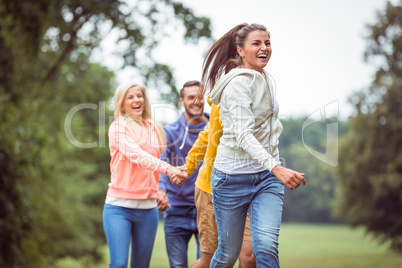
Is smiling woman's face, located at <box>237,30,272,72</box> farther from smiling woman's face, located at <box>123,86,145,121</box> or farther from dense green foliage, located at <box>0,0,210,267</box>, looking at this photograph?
dense green foliage, located at <box>0,0,210,267</box>

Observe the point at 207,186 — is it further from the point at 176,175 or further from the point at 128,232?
the point at 128,232

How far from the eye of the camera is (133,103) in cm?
484

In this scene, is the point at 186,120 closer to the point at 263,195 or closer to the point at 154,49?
the point at 263,195

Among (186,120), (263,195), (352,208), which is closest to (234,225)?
(263,195)

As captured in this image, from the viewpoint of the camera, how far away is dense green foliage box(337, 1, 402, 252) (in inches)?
1055

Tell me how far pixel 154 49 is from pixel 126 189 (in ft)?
23.6

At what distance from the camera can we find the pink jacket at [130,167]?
4.53 m

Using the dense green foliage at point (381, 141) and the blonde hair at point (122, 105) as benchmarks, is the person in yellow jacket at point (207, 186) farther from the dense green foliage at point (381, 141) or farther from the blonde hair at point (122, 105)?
the dense green foliage at point (381, 141)

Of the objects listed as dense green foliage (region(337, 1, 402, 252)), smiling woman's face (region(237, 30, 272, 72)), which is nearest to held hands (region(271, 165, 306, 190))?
smiling woman's face (region(237, 30, 272, 72))

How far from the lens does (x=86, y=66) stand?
17.4 m

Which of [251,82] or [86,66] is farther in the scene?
[86,66]

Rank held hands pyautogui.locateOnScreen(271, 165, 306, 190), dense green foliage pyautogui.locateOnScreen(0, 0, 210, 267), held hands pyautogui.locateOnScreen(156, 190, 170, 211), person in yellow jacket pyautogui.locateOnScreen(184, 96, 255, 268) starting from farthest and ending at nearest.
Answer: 1. dense green foliage pyautogui.locateOnScreen(0, 0, 210, 267)
2. held hands pyautogui.locateOnScreen(156, 190, 170, 211)
3. person in yellow jacket pyautogui.locateOnScreen(184, 96, 255, 268)
4. held hands pyautogui.locateOnScreen(271, 165, 306, 190)

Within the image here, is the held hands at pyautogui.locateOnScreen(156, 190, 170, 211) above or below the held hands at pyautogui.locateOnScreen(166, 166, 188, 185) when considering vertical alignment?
below

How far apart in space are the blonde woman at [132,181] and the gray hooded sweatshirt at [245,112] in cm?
99
